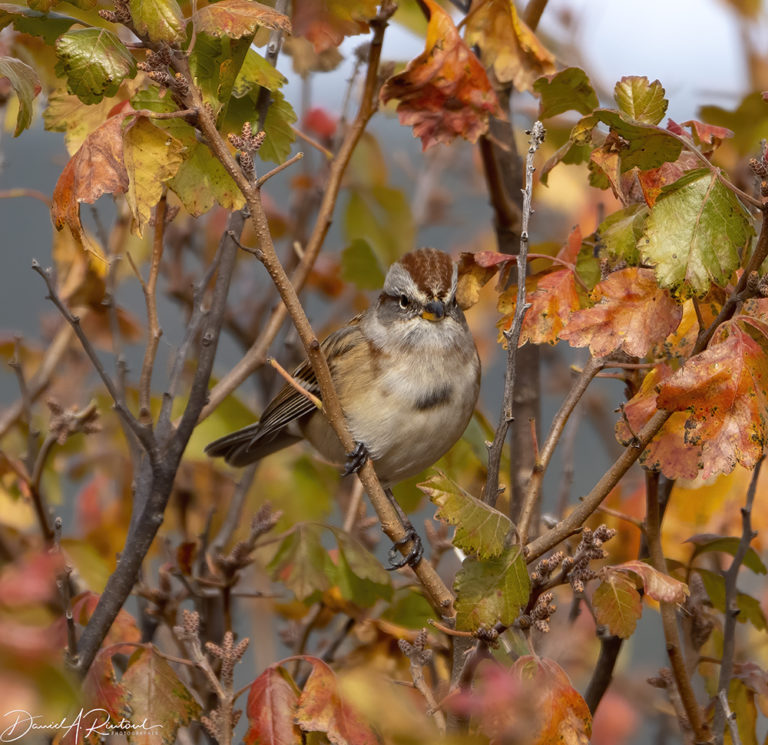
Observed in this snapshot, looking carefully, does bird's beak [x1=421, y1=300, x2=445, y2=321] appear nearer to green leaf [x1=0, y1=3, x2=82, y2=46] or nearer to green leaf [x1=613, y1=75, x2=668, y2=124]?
green leaf [x1=613, y1=75, x2=668, y2=124]

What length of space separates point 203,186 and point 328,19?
560 millimetres

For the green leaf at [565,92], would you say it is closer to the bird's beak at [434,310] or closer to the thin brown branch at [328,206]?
the thin brown branch at [328,206]

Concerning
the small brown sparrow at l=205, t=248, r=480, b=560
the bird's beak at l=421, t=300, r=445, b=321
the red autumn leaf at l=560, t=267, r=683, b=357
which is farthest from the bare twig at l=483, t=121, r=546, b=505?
the bird's beak at l=421, t=300, r=445, b=321

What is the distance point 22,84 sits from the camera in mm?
1786

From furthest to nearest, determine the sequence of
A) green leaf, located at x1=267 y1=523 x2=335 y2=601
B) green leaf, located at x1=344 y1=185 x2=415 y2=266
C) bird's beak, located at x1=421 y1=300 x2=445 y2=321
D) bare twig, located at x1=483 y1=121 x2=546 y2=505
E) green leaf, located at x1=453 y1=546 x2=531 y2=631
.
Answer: green leaf, located at x1=344 y1=185 x2=415 y2=266 < bird's beak, located at x1=421 y1=300 x2=445 y2=321 < green leaf, located at x1=267 y1=523 x2=335 y2=601 < bare twig, located at x1=483 y1=121 x2=546 y2=505 < green leaf, located at x1=453 y1=546 x2=531 y2=631

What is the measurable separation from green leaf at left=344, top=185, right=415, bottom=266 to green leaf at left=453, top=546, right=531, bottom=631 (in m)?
1.93

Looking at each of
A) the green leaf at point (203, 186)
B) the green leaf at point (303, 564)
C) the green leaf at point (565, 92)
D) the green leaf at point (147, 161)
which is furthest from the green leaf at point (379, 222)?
the green leaf at point (147, 161)

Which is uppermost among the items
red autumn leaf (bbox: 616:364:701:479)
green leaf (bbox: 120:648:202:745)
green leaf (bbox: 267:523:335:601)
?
red autumn leaf (bbox: 616:364:701:479)

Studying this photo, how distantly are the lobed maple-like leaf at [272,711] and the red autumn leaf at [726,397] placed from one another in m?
0.91

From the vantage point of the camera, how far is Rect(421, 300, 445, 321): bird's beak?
Answer: 312 centimetres

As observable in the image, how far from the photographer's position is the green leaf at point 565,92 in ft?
6.93

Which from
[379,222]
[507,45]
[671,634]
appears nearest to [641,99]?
[507,45]

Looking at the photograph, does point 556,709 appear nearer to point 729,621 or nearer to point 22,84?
point 729,621

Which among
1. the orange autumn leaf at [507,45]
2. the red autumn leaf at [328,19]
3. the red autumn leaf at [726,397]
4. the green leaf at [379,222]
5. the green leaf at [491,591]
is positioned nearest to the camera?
the red autumn leaf at [726,397]
